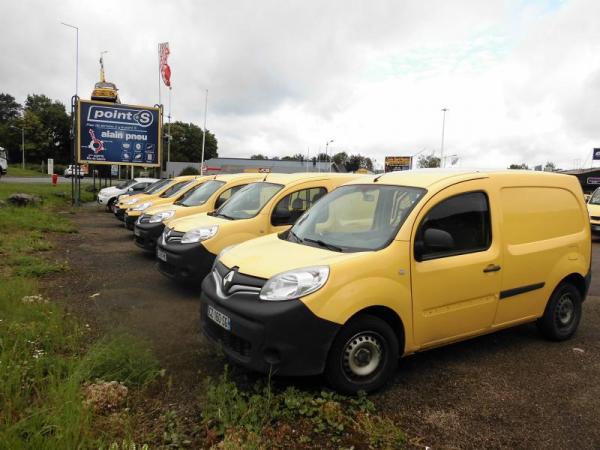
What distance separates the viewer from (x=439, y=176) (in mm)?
4184

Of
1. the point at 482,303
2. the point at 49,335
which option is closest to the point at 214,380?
the point at 49,335

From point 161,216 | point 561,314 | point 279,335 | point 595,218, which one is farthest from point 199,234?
point 595,218

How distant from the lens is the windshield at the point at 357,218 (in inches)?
151

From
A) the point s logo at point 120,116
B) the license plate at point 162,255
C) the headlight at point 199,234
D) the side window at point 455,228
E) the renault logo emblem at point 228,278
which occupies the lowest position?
the license plate at point 162,255

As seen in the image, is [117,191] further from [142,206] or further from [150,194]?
[142,206]

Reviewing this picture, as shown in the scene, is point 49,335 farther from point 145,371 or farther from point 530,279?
point 530,279

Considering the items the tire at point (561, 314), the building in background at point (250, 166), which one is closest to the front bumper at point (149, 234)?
the tire at point (561, 314)

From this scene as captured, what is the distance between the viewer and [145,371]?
3719 mm

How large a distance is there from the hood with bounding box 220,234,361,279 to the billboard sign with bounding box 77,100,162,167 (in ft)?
58.0

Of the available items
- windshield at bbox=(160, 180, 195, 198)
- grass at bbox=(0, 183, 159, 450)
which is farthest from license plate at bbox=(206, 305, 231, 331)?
windshield at bbox=(160, 180, 195, 198)

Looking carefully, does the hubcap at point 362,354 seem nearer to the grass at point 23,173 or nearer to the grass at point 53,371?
the grass at point 53,371

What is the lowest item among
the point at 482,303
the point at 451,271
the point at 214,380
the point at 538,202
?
the point at 214,380

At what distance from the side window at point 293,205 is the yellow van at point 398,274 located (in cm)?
192

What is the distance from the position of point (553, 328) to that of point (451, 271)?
1844mm
